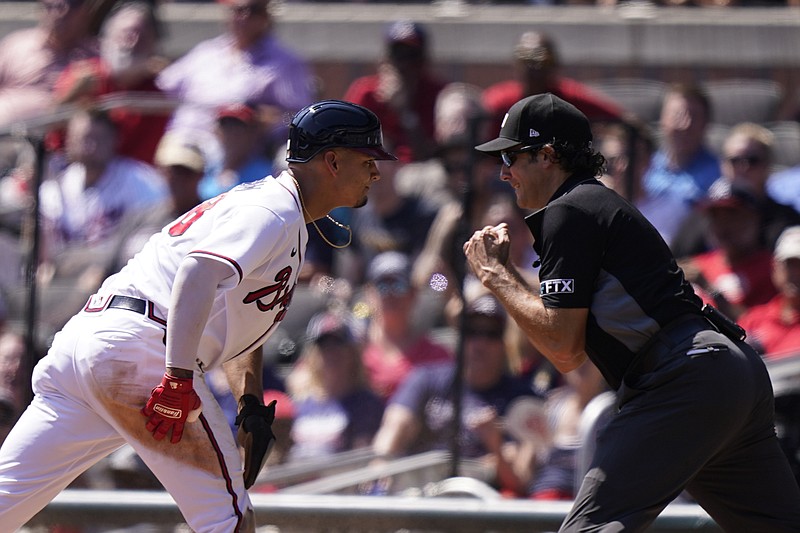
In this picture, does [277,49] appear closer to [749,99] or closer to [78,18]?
[78,18]

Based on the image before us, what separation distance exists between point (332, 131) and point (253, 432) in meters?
1.09

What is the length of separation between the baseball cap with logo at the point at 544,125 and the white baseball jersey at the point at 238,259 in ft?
2.48

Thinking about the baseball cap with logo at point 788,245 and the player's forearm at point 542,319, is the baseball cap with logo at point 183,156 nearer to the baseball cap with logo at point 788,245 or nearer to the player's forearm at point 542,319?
the baseball cap with logo at point 788,245

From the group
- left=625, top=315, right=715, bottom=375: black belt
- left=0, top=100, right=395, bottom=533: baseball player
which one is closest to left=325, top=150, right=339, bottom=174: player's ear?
left=0, top=100, right=395, bottom=533: baseball player

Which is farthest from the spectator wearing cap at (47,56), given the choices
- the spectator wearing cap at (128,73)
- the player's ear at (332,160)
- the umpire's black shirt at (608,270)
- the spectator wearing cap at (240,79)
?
the umpire's black shirt at (608,270)

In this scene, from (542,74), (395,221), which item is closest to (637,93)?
(542,74)

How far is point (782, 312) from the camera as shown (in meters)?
6.70

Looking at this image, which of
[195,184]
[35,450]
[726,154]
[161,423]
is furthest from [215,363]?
[726,154]

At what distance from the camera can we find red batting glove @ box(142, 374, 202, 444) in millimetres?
4086

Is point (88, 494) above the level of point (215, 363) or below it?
below

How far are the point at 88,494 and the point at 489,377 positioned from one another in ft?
7.13

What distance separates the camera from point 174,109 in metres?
8.31

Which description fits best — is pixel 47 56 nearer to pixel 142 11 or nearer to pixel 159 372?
pixel 142 11

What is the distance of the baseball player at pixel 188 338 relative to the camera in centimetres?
411
